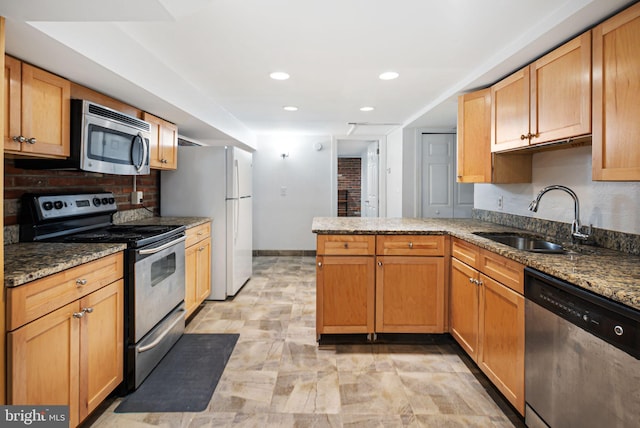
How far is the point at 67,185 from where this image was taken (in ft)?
8.28

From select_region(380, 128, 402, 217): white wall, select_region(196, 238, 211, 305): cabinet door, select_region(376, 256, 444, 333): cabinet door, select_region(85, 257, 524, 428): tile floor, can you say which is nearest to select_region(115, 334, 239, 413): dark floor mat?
select_region(85, 257, 524, 428): tile floor

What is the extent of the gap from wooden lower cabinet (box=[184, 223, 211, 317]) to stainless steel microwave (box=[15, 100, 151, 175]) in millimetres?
795

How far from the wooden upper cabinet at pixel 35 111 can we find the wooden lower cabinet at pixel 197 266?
1.35 m

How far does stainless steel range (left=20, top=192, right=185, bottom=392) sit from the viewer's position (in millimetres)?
2135

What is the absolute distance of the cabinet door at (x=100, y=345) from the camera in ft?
5.73

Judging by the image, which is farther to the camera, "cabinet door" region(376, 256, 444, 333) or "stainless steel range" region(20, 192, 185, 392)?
"cabinet door" region(376, 256, 444, 333)

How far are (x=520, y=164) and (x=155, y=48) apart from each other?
8.81 feet

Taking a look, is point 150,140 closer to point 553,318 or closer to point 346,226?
point 346,226

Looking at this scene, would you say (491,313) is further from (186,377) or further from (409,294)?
(186,377)

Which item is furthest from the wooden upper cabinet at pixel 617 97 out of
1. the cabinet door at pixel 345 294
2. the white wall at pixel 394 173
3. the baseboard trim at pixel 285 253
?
the baseboard trim at pixel 285 253

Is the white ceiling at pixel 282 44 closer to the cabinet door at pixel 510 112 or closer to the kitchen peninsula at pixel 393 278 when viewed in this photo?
the cabinet door at pixel 510 112

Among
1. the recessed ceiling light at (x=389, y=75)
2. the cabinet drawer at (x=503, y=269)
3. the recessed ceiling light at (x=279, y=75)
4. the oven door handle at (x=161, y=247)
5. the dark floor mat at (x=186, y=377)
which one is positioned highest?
the recessed ceiling light at (x=389, y=75)

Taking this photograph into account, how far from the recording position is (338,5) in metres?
1.79

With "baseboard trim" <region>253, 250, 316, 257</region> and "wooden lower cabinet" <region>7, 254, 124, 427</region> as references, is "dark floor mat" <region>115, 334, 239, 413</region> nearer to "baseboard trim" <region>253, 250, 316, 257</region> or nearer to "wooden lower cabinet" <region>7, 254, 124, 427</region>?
"wooden lower cabinet" <region>7, 254, 124, 427</region>
